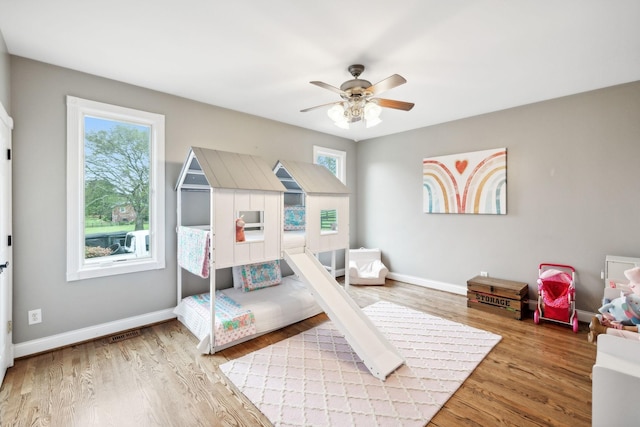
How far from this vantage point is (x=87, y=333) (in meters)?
2.77

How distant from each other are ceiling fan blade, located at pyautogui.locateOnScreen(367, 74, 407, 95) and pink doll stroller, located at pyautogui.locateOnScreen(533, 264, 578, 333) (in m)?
2.79

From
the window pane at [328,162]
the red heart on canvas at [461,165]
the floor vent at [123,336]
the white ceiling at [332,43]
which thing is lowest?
the floor vent at [123,336]

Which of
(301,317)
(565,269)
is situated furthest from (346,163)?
(565,269)

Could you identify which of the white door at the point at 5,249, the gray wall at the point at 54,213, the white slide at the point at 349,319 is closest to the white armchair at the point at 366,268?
the white slide at the point at 349,319

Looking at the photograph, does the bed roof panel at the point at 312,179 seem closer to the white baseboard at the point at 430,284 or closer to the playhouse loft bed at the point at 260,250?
the playhouse loft bed at the point at 260,250

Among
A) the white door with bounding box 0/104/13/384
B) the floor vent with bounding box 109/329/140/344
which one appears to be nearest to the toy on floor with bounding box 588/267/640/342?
the floor vent with bounding box 109/329/140/344

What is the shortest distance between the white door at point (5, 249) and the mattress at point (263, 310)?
1.30 metres

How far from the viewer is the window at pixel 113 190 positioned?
271cm

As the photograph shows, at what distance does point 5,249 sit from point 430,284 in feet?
15.9

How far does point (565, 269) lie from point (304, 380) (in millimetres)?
3239

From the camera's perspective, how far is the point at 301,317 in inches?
129

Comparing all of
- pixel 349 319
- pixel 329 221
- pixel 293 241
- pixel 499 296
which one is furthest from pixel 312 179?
pixel 499 296

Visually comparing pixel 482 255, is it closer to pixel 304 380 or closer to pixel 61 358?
pixel 304 380

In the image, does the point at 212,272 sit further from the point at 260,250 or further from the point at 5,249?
the point at 5,249
